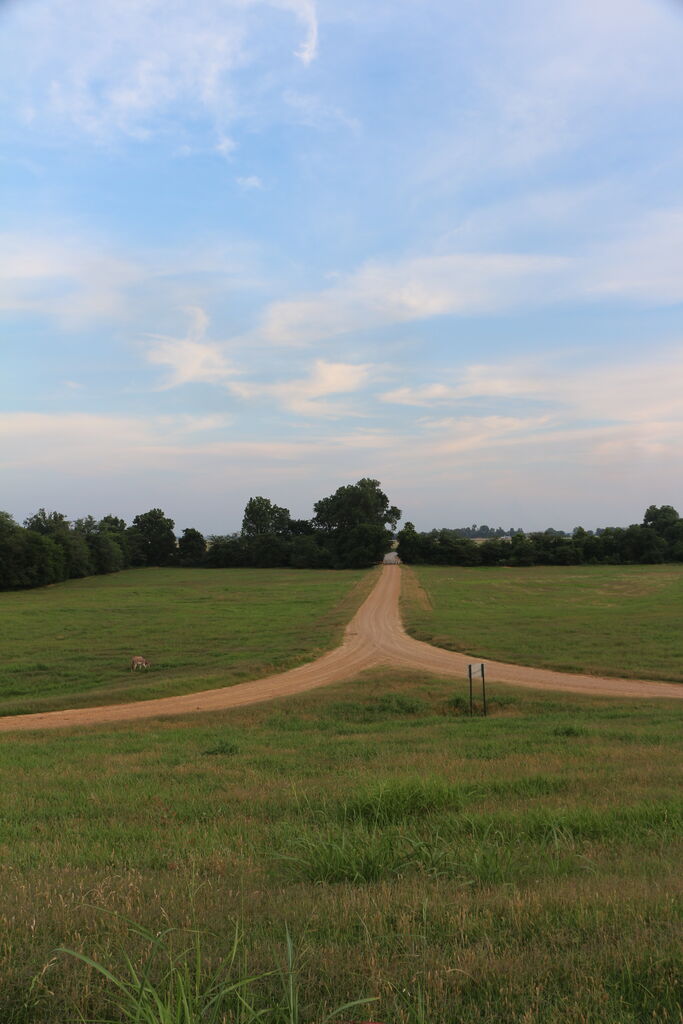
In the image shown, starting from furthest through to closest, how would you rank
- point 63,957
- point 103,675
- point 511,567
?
1. point 511,567
2. point 103,675
3. point 63,957

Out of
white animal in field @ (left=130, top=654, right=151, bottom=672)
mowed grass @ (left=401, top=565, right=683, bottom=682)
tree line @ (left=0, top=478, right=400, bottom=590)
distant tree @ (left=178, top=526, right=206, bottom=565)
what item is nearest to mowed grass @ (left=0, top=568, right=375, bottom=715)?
white animal in field @ (left=130, top=654, right=151, bottom=672)

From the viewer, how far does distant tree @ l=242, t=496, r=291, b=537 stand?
130 metres

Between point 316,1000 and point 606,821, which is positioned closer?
point 316,1000

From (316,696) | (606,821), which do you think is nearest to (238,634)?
(316,696)

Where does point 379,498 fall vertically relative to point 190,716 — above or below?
above

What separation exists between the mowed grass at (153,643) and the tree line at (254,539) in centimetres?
5423

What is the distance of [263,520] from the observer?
130m

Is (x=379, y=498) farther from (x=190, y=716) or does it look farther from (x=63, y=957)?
(x=63, y=957)

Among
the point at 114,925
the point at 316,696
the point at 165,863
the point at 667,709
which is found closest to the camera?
the point at 114,925

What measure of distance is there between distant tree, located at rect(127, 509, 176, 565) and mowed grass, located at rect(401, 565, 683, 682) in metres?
70.5

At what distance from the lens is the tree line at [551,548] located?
115 meters

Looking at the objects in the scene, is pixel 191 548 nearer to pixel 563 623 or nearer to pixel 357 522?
pixel 357 522

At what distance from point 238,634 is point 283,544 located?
87.4 m

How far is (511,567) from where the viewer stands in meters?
113
